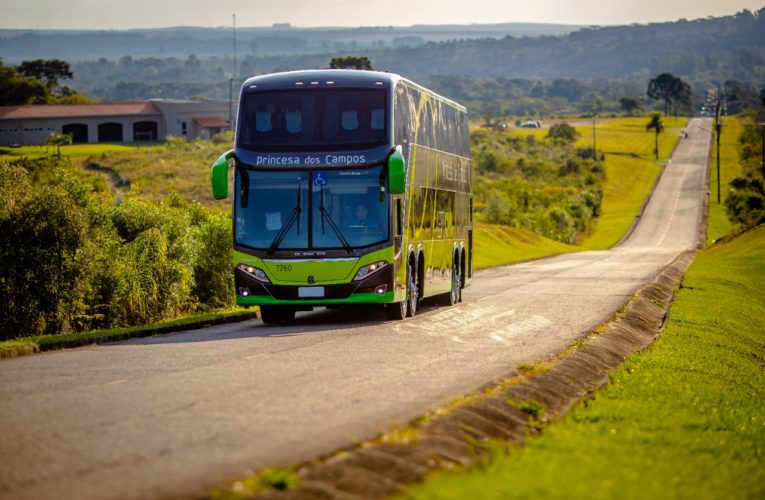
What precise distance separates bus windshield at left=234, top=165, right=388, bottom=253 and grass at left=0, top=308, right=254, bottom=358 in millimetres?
2175

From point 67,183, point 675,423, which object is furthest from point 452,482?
point 67,183

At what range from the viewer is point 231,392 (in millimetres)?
13469

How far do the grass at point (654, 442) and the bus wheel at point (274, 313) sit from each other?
24.8 ft

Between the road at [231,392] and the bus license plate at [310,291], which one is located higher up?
the road at [231,392]

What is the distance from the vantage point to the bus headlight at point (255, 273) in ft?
77.7

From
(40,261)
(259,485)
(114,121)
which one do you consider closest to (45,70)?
(114,121)

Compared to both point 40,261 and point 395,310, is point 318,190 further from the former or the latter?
point 40,261

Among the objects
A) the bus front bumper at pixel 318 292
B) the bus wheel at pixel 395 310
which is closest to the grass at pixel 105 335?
the bus front bumper at pixel 318 292

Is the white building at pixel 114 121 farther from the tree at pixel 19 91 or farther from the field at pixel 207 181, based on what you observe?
the tree at pixel 19 91

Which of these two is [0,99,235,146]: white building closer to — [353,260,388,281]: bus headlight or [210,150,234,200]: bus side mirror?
[210,150,234,200]: bus side mirror

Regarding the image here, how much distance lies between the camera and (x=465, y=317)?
26.8 m

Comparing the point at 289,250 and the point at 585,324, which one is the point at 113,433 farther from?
the point at 585,324

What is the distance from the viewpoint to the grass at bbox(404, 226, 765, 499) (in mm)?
9336

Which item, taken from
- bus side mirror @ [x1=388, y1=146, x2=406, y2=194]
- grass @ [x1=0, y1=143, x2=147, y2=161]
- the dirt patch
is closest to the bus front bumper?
bus side mirror @ [x1=388, y1=146, x2=406, y2=194]
